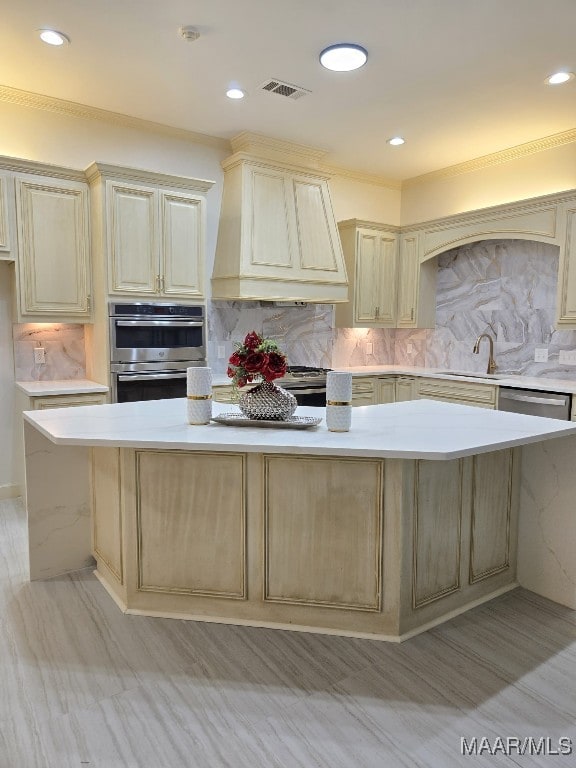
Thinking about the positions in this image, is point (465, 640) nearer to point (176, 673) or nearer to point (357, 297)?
point (176, 673)

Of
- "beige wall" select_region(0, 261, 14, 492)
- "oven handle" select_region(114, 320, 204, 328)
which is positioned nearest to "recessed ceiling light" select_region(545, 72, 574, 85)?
"oven handle" select_region(114, 320, 204, 328)

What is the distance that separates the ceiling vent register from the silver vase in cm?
237

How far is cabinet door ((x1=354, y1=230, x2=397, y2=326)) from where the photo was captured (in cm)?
542

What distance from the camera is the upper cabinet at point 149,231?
386 centimetres

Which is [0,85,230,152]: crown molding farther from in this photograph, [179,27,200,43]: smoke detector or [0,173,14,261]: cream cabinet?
[179,27,200,43]: smoke detector

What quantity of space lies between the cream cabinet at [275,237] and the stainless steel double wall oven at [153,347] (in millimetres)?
548

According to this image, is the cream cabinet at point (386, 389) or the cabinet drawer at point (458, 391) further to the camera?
the cream cabinet at point (386, 389)

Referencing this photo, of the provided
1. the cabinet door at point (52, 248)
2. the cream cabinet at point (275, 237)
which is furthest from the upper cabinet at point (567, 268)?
the cabinet door at point (52, 248)

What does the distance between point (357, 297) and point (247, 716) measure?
166 inches

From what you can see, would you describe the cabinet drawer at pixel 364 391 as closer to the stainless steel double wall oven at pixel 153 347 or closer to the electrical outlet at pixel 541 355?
the electrical outlet at pixel 541 355

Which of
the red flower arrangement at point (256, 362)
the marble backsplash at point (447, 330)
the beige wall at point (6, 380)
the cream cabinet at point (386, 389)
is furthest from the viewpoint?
the cream cabinet at point (386, 389)

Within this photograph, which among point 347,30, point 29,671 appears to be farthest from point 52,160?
point 29,671

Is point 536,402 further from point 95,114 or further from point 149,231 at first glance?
point 95,114

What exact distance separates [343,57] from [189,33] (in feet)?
3.02
